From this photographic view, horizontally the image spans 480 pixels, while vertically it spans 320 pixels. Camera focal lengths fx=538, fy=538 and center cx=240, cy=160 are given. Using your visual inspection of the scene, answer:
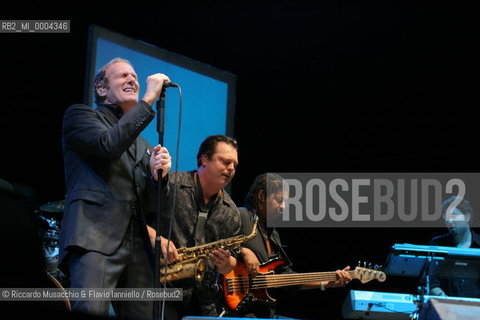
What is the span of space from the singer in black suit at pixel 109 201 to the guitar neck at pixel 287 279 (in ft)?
5.67

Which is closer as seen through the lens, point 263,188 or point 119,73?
point 119,73

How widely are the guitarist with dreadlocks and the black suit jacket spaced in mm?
1761

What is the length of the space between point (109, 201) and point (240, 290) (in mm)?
1901

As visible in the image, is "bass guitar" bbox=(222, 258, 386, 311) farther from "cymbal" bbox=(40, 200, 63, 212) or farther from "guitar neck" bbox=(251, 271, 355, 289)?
"cymbal" bbox=(40, 200, 63, 212)

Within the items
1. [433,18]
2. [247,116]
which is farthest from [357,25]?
[247,116]

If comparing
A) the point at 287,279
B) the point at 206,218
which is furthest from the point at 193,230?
the point at 287,279

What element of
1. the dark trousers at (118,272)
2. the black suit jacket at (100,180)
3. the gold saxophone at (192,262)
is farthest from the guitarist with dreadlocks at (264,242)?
the black suit jacket at (100,180)

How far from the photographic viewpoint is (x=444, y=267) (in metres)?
4.95

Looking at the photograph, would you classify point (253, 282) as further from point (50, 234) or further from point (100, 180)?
point (100, 180)

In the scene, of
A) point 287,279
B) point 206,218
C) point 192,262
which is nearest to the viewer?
point 192,262

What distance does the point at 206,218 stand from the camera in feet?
11.9

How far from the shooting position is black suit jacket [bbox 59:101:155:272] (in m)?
2.33

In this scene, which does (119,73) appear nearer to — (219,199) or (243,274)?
(219,199)

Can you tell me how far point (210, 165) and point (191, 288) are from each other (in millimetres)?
839
